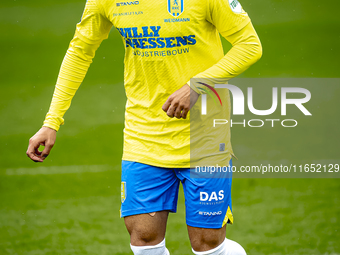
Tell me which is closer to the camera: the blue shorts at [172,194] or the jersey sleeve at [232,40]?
the jersey sleeve at [232,40]

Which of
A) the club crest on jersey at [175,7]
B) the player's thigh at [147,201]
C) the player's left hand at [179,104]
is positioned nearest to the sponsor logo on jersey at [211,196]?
the player's thigh at [147,201]

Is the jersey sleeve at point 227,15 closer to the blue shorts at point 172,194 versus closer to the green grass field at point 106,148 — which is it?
the blue shorts at point 172,194

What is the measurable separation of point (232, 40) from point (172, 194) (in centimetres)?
64

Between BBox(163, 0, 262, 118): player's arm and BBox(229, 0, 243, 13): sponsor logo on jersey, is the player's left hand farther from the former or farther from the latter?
BBox(229, 0, 243, 13): sponsor logo on jersey

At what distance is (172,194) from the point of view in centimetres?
180

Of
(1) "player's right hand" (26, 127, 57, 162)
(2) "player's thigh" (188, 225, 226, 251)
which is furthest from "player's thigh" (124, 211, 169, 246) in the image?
(1) "player's right hand" (26, 127, 57, 162)

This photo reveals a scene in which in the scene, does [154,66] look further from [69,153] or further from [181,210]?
[69,153]

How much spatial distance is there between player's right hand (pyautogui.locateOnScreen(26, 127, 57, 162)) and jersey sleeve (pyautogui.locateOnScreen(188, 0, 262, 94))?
1.90 feet

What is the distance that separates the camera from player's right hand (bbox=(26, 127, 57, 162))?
1697 millimetres

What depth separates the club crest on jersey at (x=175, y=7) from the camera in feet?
5.29

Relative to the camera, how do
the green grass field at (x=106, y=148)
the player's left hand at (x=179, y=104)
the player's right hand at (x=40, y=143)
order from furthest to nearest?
the green grass field at (x=106, y=148)
the player's right hand at (x=40, y=143)
the player's left hand at (x=179, y=104)

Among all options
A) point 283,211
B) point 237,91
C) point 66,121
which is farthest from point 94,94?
point 237,91

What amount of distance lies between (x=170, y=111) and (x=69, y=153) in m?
2.52

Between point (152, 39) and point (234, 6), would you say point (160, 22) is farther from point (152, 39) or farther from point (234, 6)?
point (234, 6)
